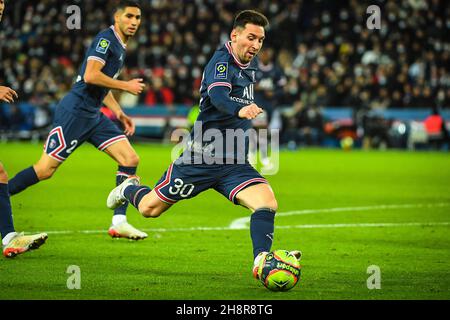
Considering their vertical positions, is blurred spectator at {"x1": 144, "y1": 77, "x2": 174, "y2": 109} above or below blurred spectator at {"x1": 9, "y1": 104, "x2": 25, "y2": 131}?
above

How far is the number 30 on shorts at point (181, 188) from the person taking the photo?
7.81 m

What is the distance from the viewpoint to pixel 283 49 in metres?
33.6

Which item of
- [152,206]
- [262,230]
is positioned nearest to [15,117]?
[152,206]

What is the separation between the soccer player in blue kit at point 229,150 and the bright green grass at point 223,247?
64 centimetres

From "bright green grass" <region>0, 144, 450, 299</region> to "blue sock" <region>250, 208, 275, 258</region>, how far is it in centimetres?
33

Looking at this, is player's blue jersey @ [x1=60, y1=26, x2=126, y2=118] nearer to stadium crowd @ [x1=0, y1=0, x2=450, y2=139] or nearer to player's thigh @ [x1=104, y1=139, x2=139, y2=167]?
player's thigh @ [x1=104, y1=139, x2=139, y2=167]

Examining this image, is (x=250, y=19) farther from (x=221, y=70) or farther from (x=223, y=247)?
(x=223, y=247)

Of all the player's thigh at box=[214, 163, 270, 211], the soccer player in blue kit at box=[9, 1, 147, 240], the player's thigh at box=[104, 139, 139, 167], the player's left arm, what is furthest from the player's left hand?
the player's thigh at box=[214, 163, 270, 211]

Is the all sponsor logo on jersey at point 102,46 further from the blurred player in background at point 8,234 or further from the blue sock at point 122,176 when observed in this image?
the blurred player in background at point 8,234

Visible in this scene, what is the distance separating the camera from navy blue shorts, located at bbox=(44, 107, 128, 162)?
10.0 metres

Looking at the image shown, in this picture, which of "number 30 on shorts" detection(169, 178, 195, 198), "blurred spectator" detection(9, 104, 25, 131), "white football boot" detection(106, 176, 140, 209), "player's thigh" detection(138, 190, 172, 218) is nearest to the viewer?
"number 30 on shorts" detection(169, 178, 195, 198)

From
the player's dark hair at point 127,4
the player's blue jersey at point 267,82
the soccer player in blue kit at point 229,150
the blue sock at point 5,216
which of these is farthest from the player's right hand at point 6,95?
the player's blue jersey at point 267,82

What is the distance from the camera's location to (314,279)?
7.46 meters
